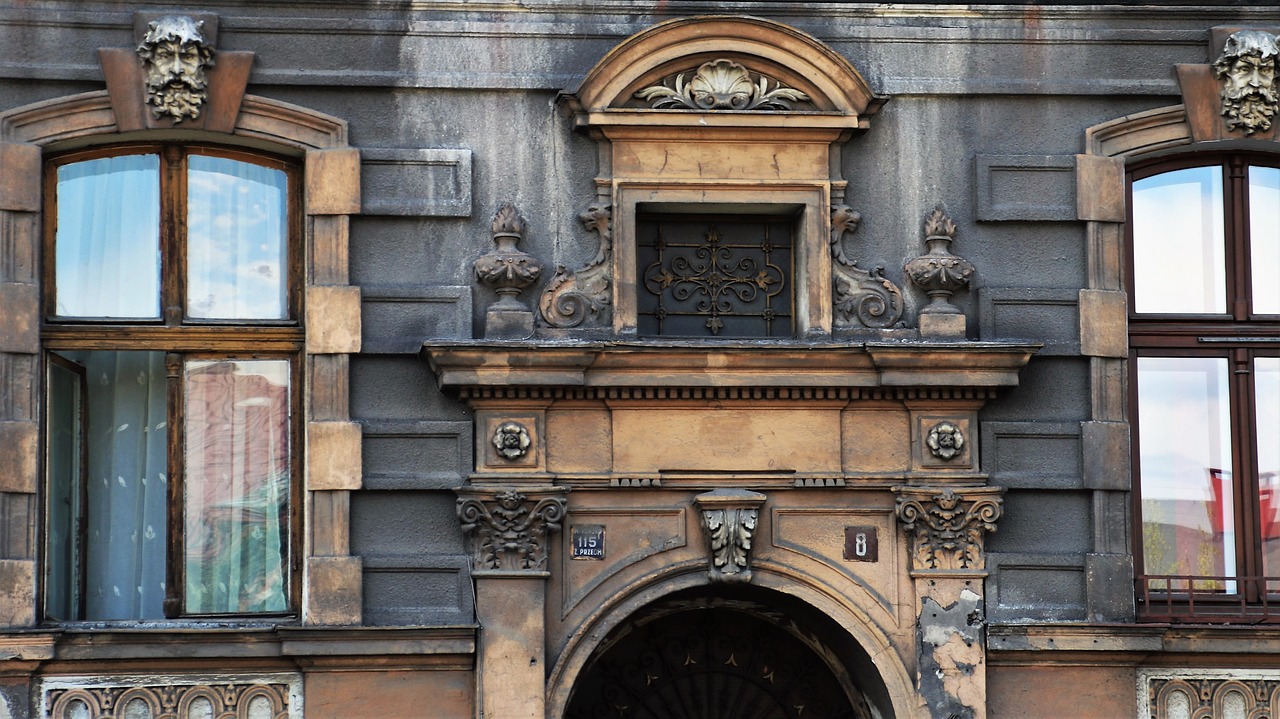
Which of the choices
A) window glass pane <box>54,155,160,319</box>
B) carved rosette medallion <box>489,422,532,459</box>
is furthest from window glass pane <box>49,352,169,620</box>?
carved rosette medallion <box>489,422,532,459</box>

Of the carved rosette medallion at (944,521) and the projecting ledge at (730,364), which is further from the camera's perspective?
the carved rosette medallion at (944,521)

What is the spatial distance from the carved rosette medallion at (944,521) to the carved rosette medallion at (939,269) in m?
1.02

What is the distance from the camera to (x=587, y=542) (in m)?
10.1

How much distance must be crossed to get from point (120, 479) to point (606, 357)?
278 cm

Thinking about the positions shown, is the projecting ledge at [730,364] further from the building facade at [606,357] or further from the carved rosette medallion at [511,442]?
the carved rosette medallion at [511,442]

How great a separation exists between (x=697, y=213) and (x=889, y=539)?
2138 mm

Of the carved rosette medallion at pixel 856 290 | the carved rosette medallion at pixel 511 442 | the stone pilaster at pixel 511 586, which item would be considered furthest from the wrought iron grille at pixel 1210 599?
the carved rosette medallion at pixel 511 442

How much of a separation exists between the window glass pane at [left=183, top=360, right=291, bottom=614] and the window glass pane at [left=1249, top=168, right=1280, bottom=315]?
5648mm

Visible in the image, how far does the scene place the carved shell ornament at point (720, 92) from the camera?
10469 mm

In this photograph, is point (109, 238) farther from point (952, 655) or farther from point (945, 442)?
point (952, 655)

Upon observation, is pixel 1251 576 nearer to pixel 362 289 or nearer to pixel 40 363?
pixel 362 289

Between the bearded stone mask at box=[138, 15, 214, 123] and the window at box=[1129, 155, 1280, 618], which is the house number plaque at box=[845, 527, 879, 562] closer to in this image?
the window at box=[1129, 155, 1280, 618]

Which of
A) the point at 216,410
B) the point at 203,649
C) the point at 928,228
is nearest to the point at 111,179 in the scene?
the point at 216,410

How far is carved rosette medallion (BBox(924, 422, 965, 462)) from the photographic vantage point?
33.8 ft
